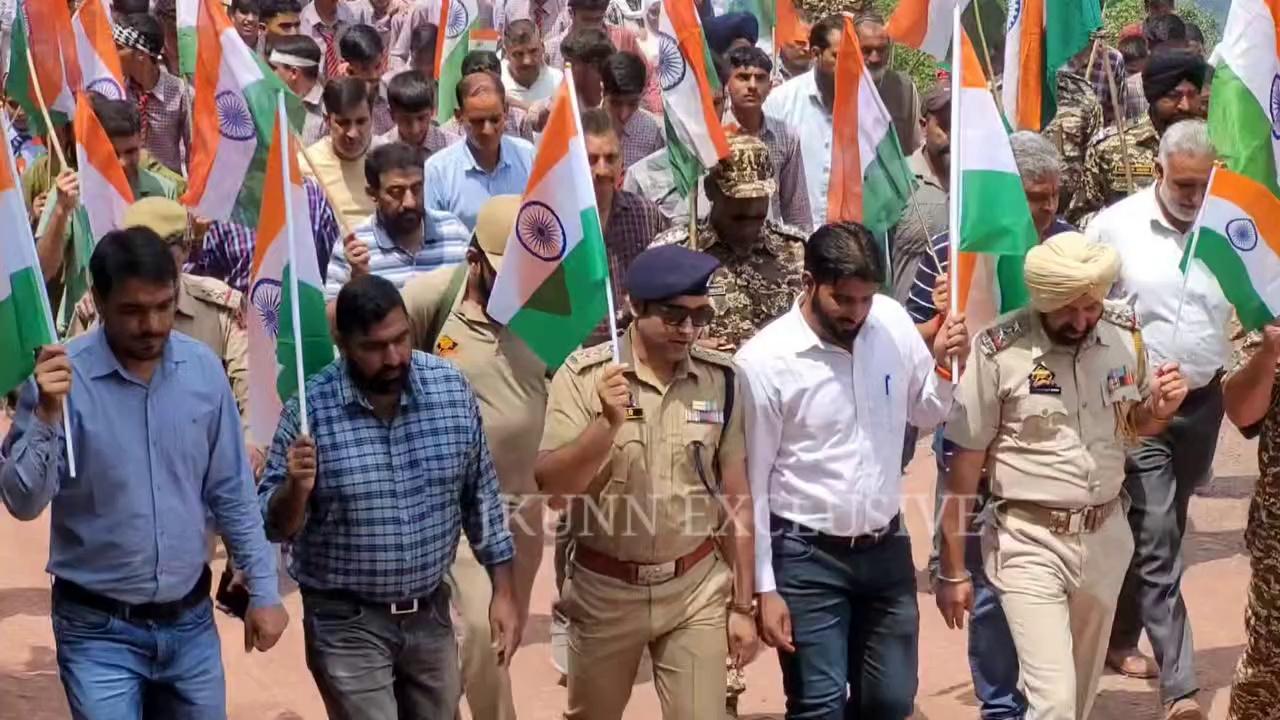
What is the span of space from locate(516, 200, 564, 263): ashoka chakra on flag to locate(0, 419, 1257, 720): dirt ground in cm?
239

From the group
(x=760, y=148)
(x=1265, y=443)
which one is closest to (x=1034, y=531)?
(x=1265, y=443)

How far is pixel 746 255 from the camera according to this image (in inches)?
311

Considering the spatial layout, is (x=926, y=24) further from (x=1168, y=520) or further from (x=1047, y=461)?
(x=1047, y=461)

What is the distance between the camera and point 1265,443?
6.73 m

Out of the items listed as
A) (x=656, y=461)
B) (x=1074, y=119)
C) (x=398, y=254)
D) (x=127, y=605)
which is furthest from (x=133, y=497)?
(x=1074, y=119)

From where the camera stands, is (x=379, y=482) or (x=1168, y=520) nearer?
(x=379, y=482)

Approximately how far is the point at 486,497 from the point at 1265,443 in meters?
2.57

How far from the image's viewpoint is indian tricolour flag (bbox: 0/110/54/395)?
6.08 meters

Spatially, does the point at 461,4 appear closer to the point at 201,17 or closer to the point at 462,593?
the point at 201,17

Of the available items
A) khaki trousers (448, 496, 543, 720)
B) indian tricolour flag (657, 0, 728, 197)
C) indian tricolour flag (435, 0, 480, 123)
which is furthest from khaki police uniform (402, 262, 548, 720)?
indian tricolour flag (435, 0, 480, 123)

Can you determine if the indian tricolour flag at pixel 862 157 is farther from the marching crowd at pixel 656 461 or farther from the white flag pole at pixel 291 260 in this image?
the white flag pole at pixel 291 260

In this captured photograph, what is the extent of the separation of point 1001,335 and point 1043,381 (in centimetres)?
22

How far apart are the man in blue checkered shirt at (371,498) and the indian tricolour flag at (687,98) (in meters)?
3.04

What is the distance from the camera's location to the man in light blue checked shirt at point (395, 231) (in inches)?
320
